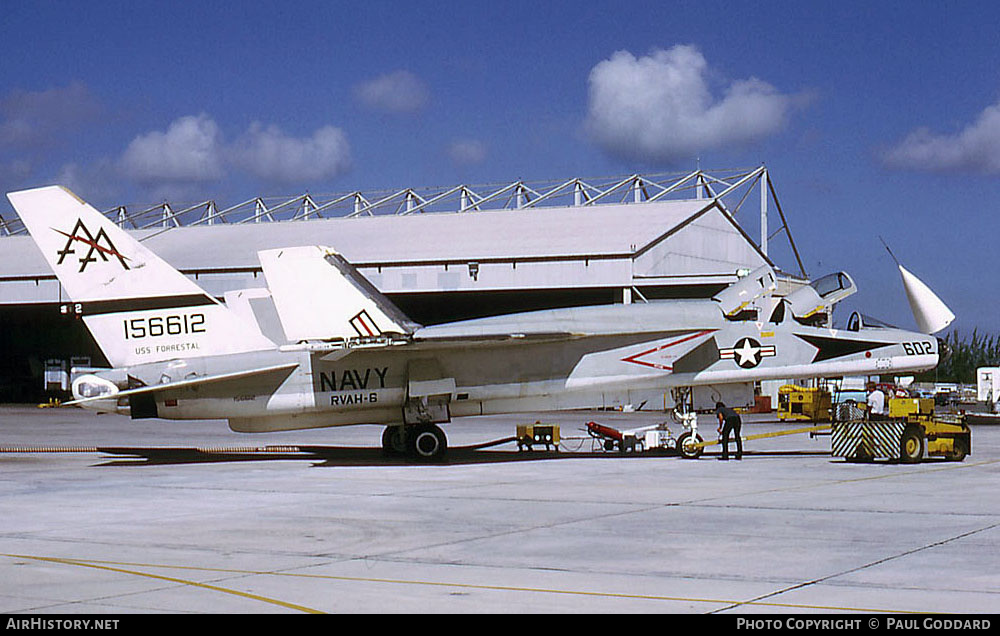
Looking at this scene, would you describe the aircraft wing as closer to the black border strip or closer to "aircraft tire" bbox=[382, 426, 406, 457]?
the black border strip

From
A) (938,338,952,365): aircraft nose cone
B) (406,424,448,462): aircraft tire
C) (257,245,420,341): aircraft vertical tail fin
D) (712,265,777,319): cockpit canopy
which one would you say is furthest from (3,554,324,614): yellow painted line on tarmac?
(938,338,952,365): aircraft nose cone

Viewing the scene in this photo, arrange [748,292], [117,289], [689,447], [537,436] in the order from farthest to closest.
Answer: [537,436] < [689,447] < [748,292] < [117,289]

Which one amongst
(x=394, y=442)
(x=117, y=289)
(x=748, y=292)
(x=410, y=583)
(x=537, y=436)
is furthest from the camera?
(x=537, y=436)

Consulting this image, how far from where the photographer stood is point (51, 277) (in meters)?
54.5

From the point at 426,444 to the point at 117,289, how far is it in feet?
21.9

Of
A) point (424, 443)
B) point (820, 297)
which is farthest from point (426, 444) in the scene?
point (820, 297)

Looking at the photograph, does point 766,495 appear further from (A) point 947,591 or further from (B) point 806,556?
(A) point 947,591

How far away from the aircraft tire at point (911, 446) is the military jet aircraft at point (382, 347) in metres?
1.60

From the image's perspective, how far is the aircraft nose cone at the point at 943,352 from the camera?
22875 millimetres

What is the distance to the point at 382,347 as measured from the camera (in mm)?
20672

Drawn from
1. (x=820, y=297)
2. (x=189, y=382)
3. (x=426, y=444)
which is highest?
(x=820, y=297)

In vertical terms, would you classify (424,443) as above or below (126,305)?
below

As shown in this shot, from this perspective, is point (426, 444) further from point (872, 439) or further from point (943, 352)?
point (943, 352)

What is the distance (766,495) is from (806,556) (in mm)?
5444
